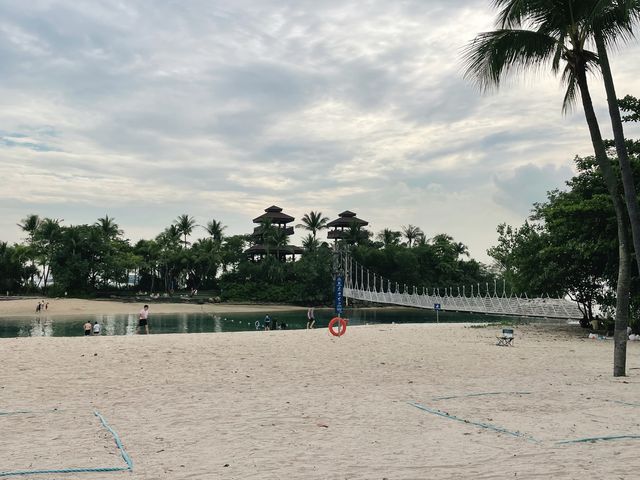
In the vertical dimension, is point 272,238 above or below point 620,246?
above

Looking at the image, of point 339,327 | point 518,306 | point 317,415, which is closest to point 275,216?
point 518,306

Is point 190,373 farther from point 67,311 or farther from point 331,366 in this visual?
point 67,311

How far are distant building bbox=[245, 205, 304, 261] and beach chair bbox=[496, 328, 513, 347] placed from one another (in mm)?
51350

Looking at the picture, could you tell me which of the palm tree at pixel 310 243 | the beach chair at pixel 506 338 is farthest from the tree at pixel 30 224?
the beach chair at pixel 506 338

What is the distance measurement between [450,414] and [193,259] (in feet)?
192

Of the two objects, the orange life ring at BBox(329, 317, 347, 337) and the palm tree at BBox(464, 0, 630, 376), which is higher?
the palm tree at BBox(464, 0, 630, 376)

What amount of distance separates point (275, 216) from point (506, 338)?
5884 centimetres

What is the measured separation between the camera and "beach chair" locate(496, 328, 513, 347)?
48.6 ft

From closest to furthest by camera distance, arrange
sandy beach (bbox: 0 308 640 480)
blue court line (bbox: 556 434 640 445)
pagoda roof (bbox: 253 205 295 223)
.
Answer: sandy beach (bbox: 0 308 640 480), blue court line (bbox: 556 434 640 445), pagoda roof (bbox: 253 205 295 223)

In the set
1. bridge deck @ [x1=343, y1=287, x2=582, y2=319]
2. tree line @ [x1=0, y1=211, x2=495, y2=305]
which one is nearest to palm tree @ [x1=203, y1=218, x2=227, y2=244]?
tree line @ [x1=0, y1=211, x2=495, y2=305]

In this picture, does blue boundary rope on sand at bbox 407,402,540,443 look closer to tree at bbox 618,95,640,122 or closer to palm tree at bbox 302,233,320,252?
tree at bbox 618,95,640,122

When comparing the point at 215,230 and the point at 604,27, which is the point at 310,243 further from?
the point at 604,27

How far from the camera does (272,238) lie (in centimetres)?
6662

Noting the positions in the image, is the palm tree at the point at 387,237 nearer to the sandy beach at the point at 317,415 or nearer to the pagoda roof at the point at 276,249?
the pagoda roof at the point at 276,249
